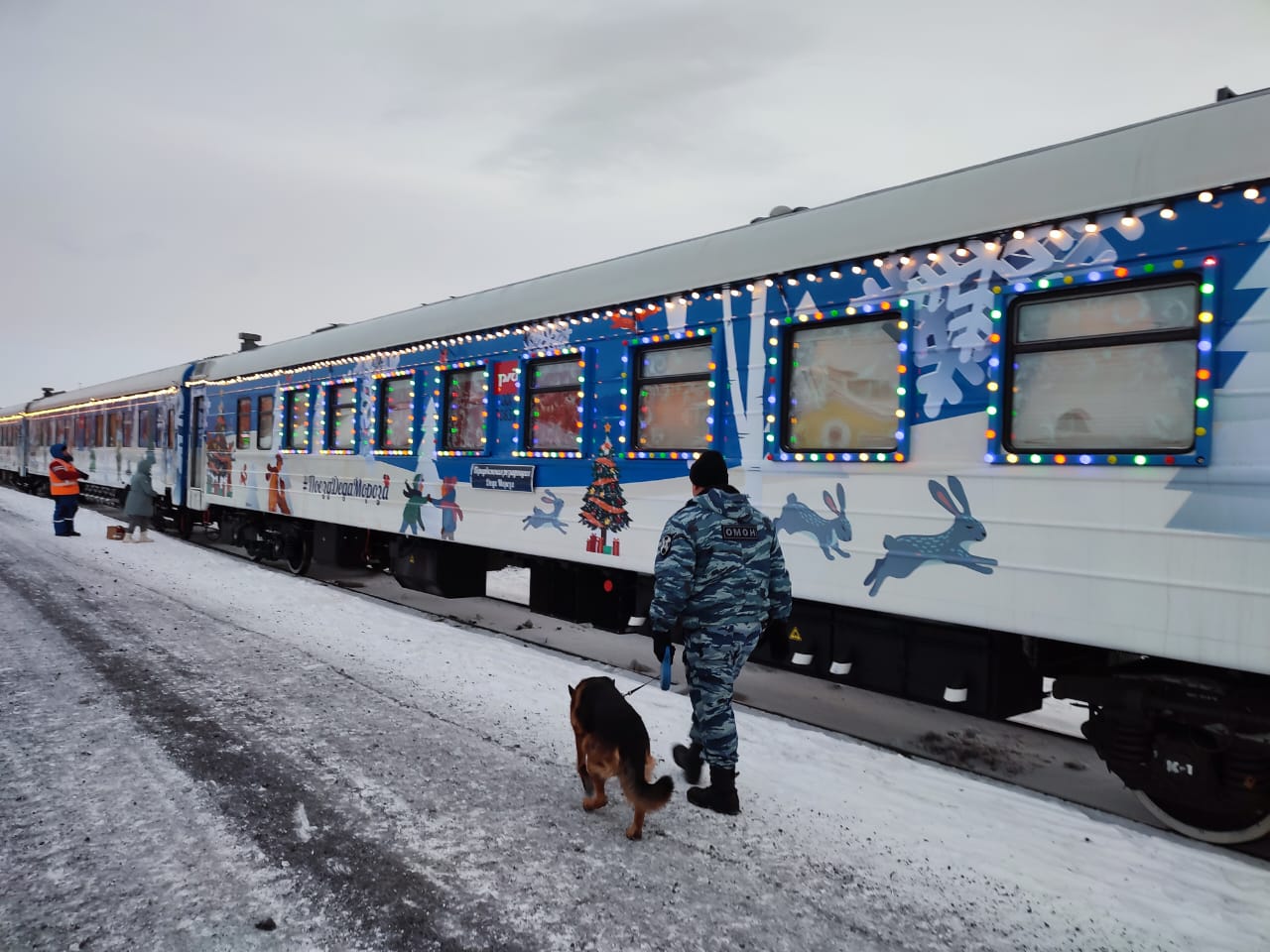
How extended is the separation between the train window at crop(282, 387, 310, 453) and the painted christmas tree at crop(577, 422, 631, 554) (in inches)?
227

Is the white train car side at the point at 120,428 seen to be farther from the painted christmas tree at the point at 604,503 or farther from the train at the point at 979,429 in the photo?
the painted christmas tree at the point at 604,503

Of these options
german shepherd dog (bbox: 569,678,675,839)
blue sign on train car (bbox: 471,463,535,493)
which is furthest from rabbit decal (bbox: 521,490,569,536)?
german shepherd dog (bbox: 569,678,675,839)

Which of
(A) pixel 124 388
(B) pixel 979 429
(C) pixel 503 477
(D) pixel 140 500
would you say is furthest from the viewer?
(A) pixel 124 388

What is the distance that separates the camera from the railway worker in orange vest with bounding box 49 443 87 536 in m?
14.2

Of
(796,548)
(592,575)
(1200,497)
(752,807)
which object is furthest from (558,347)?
(1200,497)

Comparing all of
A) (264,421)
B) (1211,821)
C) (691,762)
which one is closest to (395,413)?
(264,421)

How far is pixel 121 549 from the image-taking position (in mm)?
12977

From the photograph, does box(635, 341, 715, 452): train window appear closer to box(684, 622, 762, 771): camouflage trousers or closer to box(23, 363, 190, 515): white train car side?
box(684, 622, 762, 771): camouflage trousers

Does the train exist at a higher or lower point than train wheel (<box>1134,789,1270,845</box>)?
higher

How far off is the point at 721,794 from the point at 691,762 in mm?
263

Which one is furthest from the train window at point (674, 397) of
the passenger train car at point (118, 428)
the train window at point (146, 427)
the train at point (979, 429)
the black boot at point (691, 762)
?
the train window at point (146, 427)

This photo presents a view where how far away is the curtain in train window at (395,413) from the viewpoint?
8.82m

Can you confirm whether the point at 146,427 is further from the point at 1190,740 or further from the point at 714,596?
the point at 1190,740

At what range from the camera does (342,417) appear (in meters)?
10.0
